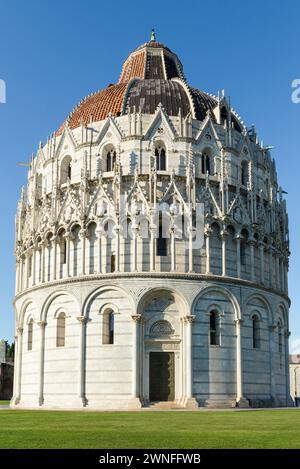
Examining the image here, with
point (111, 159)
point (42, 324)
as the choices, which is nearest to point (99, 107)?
point (111, 159)

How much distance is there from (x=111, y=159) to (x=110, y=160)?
0.41 feet

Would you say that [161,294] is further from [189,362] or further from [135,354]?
[189,362]

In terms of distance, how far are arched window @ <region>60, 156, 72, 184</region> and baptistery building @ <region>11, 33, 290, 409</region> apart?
12cm

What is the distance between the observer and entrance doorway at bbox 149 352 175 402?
44188 mm

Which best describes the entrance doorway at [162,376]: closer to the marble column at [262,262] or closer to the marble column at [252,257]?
the marble column at [252,257]

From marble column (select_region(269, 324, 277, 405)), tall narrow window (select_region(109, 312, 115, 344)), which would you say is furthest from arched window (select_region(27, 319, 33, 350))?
marble column (select_region(269, 324, 277, 405))

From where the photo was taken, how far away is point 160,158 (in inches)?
1943

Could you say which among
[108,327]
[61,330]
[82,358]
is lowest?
[82,358]

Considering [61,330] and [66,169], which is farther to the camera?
[66,169]

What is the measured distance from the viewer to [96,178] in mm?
48938

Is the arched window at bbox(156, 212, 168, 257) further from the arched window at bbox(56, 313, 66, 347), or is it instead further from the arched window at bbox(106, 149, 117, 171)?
the arched window at bbox(56, 313, 66, 347)

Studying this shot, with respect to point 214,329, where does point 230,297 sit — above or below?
above
